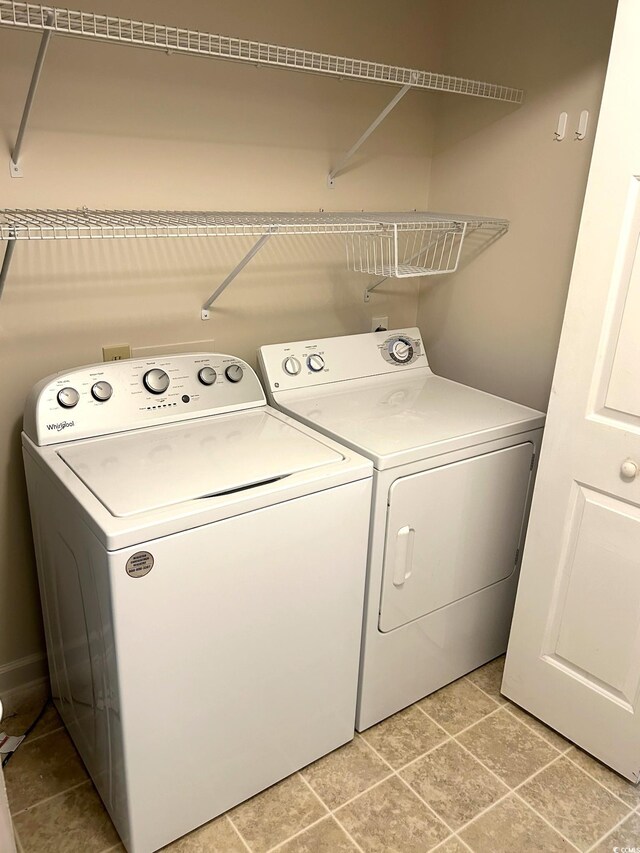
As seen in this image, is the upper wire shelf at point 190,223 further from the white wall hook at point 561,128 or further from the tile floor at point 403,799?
the tile floor at point 403,799

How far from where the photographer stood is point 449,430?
1920 millimetres

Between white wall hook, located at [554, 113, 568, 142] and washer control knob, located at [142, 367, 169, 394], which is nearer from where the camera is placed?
washer control knob, located at [142, 367, 169, 394]

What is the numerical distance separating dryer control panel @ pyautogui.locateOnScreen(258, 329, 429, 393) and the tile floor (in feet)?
3.66

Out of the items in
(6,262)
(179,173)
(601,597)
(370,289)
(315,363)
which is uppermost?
(179,173)

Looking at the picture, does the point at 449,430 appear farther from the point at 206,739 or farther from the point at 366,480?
the point at 206,739

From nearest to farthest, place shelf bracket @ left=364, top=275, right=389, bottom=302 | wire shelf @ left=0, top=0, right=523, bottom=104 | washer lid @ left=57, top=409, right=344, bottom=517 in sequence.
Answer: wire shelf @ left=0, top=0, right=523, bottom=104
washer lid @ left=57, top=409, right=344, bottom=517
shelf bracket @ left=364, top=275, right=389, bottom=302

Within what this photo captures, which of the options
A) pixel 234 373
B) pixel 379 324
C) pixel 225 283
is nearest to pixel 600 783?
pixel 234 373

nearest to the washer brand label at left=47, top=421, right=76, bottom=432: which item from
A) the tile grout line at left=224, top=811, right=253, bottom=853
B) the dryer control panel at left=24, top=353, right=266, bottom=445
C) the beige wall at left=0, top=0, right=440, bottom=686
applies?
the dryer control panel at left=24, top=353, right=266, bottom=445

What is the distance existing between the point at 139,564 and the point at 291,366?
974 mm

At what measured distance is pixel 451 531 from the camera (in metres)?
1.96

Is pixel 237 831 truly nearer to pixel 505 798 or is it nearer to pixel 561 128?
pixel 505 798

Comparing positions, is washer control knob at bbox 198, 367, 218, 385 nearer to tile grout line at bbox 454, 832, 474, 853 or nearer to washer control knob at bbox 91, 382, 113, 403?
washer control knob at bbox 91, 382, 113, 403

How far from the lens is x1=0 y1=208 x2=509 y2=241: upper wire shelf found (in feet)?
5.00

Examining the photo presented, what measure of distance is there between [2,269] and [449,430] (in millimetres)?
1259
